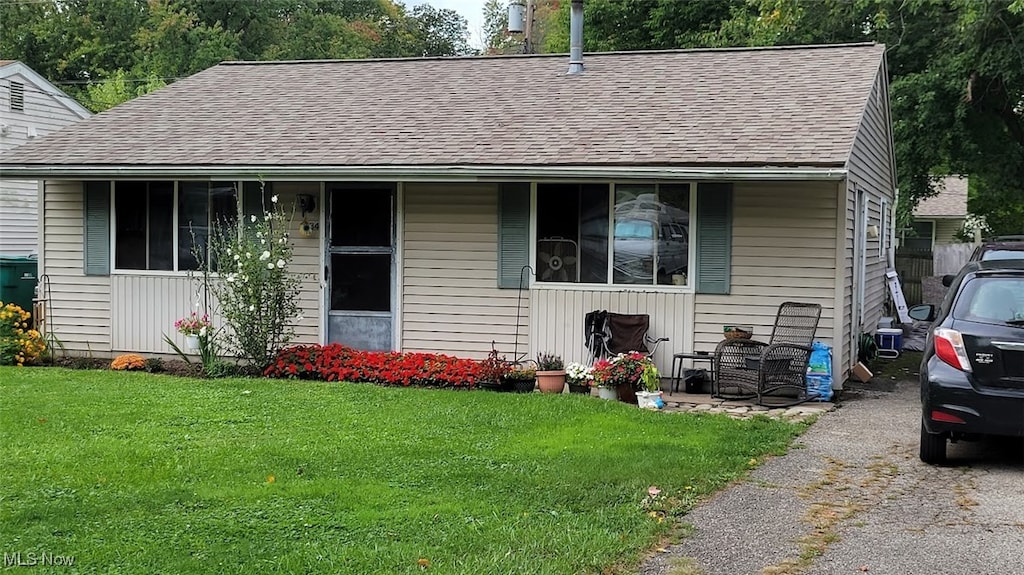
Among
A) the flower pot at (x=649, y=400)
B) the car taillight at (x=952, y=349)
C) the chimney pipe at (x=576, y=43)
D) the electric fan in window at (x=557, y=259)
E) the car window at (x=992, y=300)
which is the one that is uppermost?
the chimney pipe at (x=576, y=43)

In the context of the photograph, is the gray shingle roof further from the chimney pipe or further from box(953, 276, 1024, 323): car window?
box(953, 276, 1024, 323): car window

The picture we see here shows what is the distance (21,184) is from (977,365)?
1866cm

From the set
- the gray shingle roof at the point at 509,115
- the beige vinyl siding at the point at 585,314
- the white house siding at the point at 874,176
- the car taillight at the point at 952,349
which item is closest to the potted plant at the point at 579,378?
the beige vinyl siding at the point at 585,314

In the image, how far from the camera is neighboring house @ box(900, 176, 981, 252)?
31375mm

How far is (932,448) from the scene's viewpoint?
6.66 metres

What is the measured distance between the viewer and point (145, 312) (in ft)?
38.6

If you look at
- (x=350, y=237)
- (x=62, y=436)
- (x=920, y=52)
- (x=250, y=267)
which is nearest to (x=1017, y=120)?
(x=920, y=52)

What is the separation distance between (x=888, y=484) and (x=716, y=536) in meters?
1.80

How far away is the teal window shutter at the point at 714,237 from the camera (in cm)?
1002

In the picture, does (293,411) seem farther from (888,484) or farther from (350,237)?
(888,484)

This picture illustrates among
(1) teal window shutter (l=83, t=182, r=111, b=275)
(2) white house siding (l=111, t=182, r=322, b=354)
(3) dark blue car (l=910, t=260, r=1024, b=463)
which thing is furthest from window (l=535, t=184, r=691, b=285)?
(1) teal window shutter (l=83, t=182, r=111, b=275)

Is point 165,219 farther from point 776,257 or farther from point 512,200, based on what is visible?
point 776,257

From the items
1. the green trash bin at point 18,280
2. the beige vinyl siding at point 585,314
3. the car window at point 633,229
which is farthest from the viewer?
the green trash bin at point 18,280

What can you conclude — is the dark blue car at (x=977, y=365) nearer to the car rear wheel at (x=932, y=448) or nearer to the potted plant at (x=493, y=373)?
the car rear wheel at (x=932, y=448)
